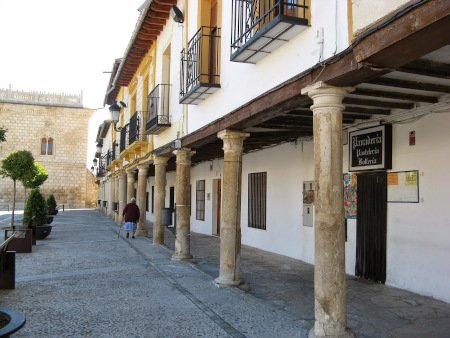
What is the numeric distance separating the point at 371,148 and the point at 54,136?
133 ft

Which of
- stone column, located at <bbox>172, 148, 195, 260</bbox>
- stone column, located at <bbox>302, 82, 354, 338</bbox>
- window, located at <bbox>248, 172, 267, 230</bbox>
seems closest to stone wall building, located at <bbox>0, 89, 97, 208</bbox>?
window, located at <bbox>248, 172, 267, 230</bbox>

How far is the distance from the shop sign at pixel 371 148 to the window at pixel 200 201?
905 cm

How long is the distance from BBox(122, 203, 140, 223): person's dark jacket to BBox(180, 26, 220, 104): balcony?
691 centimetres

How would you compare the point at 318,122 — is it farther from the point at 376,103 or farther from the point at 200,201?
the point at 200,201

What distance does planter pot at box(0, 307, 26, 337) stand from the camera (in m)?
2.56

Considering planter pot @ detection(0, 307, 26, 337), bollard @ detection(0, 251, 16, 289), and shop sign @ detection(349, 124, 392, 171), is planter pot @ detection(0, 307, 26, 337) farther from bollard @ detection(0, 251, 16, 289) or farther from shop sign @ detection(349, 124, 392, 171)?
shop sign @ detection(349, 124, 392, 171)

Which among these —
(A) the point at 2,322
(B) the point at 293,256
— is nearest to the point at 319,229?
(A) the point at 2,322

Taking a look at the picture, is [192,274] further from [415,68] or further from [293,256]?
[415,68]

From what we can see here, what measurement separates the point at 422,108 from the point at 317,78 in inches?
105

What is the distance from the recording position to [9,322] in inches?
111

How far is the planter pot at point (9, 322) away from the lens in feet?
8.41

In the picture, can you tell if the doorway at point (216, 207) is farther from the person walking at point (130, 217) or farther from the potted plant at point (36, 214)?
the potted plant at point (36, 214)

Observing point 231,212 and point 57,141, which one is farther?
point 57,141

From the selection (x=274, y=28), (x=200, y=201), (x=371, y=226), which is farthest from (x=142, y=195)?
(x=274, y=28)
